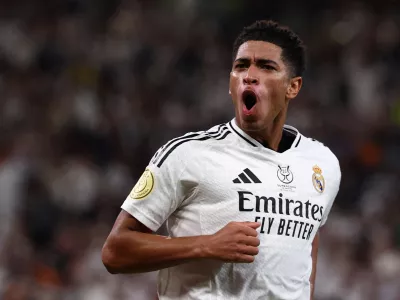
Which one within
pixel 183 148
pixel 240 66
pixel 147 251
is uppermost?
pixel 240 66

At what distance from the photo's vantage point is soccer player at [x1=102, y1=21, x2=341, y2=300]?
3098 millimetres

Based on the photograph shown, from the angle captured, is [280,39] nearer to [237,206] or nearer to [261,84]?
[261,84]

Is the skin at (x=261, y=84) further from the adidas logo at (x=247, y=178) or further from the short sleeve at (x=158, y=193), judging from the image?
the short sleeve at (x=158, y=193)

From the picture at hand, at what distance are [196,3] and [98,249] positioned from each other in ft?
13.7

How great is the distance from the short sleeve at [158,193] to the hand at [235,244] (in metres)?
0.24

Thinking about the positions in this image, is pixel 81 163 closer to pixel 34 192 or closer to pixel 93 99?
pixel 34 192

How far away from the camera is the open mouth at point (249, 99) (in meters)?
3.35

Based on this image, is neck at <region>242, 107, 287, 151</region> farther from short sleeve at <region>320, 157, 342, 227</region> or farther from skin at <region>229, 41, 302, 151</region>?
short sleeve at <region>320, 157, 342, 227</region>

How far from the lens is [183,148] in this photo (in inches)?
128

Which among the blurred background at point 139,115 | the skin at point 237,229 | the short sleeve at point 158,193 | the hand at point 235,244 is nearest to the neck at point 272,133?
the skin at point 237,229

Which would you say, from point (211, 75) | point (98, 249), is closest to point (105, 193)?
point (98, 249)

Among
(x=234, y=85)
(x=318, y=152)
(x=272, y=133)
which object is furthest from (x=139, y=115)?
(x=234, y=85)

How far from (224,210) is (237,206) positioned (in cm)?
5

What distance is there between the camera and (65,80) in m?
9.06
